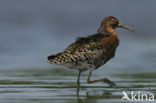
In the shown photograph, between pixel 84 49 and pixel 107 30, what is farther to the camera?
pixel 107 30

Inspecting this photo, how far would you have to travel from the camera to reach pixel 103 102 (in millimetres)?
11250

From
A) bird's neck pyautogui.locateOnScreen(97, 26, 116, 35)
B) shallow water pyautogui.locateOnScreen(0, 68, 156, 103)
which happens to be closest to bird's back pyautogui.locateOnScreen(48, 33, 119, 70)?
bird's neck pyautogui.locateOnScreen(97, 26, 116, 35)

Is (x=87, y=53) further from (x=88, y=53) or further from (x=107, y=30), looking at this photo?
(x=107, y=30)

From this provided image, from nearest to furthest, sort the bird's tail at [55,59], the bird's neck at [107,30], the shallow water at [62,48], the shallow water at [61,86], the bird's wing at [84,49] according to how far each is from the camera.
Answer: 1. the shallow water at [61,86]
2. the shallow water at [62,48]
3. the bird's tail at [55,59]
4. the bird's wing at [84,49]
5. the bird's neck at [107,30]

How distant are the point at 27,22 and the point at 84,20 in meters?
2.36

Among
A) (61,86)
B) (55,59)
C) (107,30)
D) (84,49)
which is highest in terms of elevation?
(107,30)

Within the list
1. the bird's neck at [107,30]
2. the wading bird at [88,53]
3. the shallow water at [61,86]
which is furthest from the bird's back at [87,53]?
the shallow water at [61,86]

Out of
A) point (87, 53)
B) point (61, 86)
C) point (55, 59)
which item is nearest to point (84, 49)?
point (87, 53)

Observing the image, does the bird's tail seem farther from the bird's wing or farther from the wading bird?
the bird's wing

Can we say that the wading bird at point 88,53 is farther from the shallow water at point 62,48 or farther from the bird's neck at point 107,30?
the shallow water at point 62,48

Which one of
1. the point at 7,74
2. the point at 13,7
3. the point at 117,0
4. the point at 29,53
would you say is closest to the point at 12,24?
the point at 13,7

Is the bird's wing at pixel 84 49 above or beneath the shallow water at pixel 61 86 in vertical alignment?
above

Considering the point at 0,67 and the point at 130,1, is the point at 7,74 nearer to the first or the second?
the point at 0,67

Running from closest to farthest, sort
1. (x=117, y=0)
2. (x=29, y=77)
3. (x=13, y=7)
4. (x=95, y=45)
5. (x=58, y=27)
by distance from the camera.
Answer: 1. (x=95, y=45)
2. (x=29, y=77)
3. (x=58, y=27)
4. (x=13, y=7)
5. (x=117, y=0)
